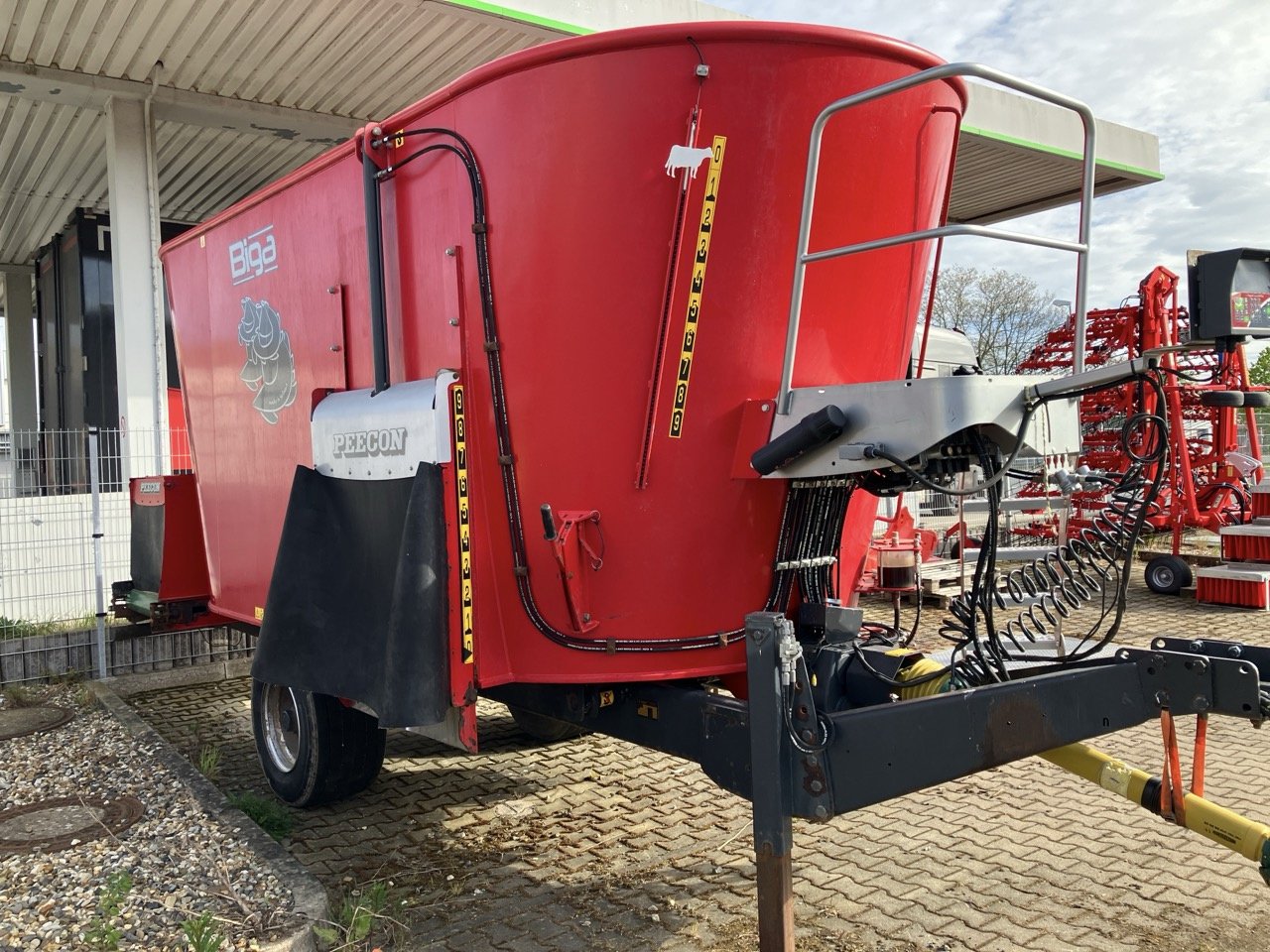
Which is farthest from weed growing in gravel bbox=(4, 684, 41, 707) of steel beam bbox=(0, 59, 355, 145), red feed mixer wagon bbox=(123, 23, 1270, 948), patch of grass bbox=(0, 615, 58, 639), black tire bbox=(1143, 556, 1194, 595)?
black tire bbox=(1143, 556, 1194, 595)

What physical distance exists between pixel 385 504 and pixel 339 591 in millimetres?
460

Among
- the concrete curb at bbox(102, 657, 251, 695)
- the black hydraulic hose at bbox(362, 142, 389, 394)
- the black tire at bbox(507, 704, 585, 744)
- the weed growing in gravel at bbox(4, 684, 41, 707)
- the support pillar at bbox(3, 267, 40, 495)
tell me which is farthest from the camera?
the support pillar at bbox(3, 267, 40, 495)

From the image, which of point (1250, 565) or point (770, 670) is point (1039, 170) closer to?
point (1250, 565)

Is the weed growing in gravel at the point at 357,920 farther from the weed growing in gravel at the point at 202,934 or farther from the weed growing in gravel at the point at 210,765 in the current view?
the weed growing in gravel at the point at 210,765

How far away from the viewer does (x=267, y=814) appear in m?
4.43

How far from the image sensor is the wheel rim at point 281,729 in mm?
4730

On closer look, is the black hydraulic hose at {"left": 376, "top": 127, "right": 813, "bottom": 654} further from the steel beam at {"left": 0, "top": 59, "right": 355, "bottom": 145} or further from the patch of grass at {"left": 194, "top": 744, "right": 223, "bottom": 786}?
the steel beam at {"left": 0, "top": 59, "right": 355, "bottom": 145}

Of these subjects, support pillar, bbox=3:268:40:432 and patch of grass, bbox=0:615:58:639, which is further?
support pillar, bbox=3:268:40:432

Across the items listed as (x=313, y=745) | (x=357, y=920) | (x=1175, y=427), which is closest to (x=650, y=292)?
(x=357, y=920)

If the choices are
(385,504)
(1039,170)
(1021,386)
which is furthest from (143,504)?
(1039,170)

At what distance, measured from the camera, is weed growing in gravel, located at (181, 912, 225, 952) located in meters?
2.96

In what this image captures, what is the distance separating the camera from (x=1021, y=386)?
2.81 m

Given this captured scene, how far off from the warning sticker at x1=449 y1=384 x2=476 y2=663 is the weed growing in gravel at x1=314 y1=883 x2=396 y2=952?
0.96 m

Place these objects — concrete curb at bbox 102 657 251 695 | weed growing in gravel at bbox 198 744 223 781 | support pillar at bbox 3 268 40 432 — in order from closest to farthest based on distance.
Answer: weed growing in gravel at bbox 198 744 223 781 < concrete curb at bbox 102 657 251 695 < support pillar at bbox 3 268 40 432
